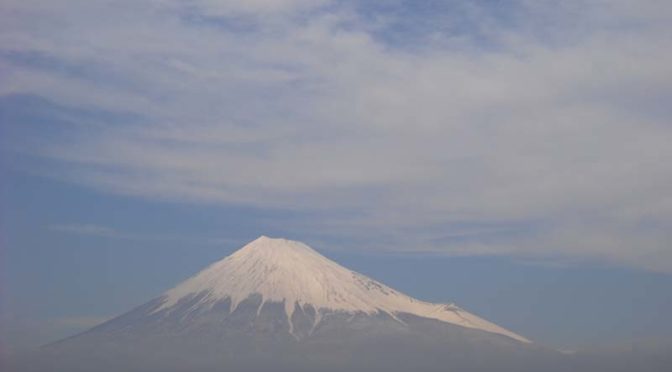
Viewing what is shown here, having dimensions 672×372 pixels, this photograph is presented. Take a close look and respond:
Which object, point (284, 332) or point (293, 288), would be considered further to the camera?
point (293, 288)

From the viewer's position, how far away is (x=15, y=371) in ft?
550

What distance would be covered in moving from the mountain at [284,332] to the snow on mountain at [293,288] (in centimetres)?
21

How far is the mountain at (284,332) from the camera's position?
176 metres

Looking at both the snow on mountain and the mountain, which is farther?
the snow on mountain

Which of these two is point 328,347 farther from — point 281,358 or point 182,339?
point 182,339

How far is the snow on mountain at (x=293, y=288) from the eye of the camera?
189 meters

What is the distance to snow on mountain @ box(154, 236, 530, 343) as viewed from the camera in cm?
18925

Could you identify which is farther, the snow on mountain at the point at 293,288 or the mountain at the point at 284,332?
the snow on mountain at the point at 293,288

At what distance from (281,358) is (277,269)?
23118 mm

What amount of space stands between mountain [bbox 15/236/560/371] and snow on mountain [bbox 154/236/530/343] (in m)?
0.21

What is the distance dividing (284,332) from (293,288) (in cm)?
1112

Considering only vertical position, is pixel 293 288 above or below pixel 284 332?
above

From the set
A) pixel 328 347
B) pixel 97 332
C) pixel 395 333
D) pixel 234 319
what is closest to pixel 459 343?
pixel 395 333

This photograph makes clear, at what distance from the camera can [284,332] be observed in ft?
598
